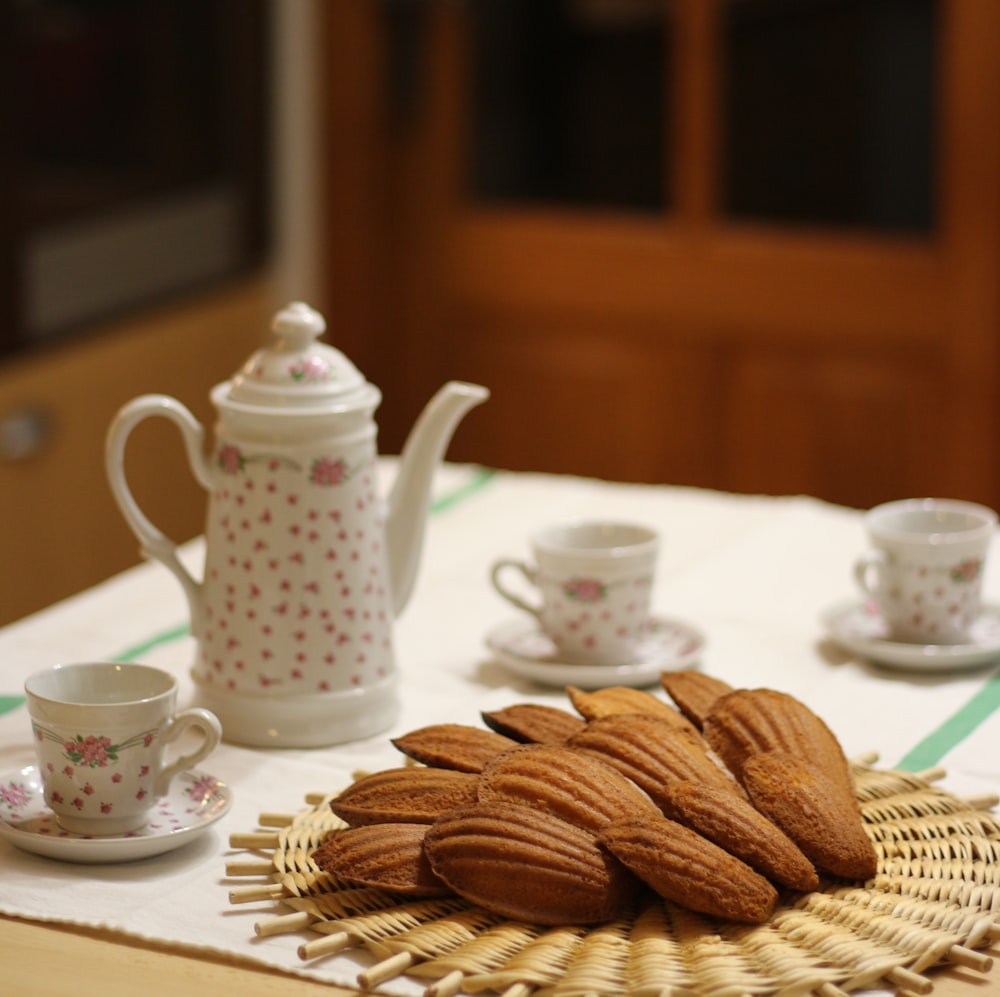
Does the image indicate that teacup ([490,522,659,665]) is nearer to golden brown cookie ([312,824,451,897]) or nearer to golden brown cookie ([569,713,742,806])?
golden brown cookie ([569,713,742,806])

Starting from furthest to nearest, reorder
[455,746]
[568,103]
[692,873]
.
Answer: [568,103] → [455,746] → [692,873]

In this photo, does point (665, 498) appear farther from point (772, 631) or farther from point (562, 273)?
point (562, 273)

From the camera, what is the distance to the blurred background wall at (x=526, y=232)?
90.4 inches

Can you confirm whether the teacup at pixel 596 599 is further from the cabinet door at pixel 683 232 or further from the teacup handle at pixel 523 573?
the cabinet door at pixel 683 232

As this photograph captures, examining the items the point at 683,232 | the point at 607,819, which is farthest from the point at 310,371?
the point at 683,232

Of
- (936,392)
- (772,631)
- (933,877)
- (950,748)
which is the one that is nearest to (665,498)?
(772,631)

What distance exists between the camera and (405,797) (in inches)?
29.7

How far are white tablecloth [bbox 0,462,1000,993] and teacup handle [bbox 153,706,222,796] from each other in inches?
1.4

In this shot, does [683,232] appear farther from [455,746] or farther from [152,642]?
[455,746]

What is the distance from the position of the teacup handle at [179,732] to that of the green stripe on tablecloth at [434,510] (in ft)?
0.98

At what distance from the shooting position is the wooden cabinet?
223 centimetres

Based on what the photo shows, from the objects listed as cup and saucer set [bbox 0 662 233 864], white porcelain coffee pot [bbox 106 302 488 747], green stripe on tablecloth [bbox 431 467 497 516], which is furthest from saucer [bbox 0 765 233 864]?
green stripe on tablecloth [bbox 431 467 497 516]

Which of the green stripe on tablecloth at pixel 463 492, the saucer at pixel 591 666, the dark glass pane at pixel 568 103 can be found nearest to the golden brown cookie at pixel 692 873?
the saucer at pixel 591 666

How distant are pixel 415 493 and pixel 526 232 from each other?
1919 mm
